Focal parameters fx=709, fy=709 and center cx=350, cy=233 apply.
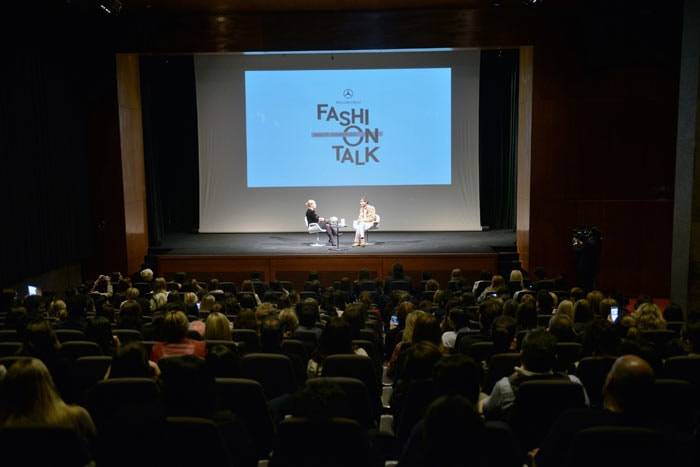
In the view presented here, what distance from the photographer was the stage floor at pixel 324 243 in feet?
40.7

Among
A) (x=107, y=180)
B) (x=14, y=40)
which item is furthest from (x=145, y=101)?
(x=14, y=40)

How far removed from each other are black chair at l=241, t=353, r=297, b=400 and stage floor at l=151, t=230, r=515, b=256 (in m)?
8.16

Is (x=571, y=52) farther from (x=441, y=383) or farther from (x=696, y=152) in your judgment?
(x=441, y=383)

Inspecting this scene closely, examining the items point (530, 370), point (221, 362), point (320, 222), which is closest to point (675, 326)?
point (530, 370)

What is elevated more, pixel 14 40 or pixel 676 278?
pixel 14 40

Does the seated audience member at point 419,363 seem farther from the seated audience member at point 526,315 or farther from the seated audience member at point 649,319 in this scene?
the seated audience member at point 649,319

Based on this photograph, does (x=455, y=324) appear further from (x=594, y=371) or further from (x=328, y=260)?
(x=328, y=260)

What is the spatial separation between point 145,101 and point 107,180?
1.92 m

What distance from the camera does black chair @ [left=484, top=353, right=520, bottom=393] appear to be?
411 cm

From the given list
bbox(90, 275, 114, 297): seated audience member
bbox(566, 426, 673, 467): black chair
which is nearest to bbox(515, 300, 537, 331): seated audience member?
bbox(566, 426, 673, 467): black chair

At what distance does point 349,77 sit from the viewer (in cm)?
1479

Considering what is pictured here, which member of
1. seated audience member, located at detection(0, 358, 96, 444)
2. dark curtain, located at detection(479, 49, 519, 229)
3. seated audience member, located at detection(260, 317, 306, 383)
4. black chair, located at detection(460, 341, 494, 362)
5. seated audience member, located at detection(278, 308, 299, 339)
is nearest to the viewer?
seated audience member, located at detection(0, 358, 96, 444)

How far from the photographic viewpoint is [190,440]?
2.56m

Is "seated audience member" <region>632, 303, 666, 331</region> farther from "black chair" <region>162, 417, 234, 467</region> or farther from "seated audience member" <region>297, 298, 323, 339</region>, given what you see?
"black chair" <region>162, 417, 234, 467</region>
